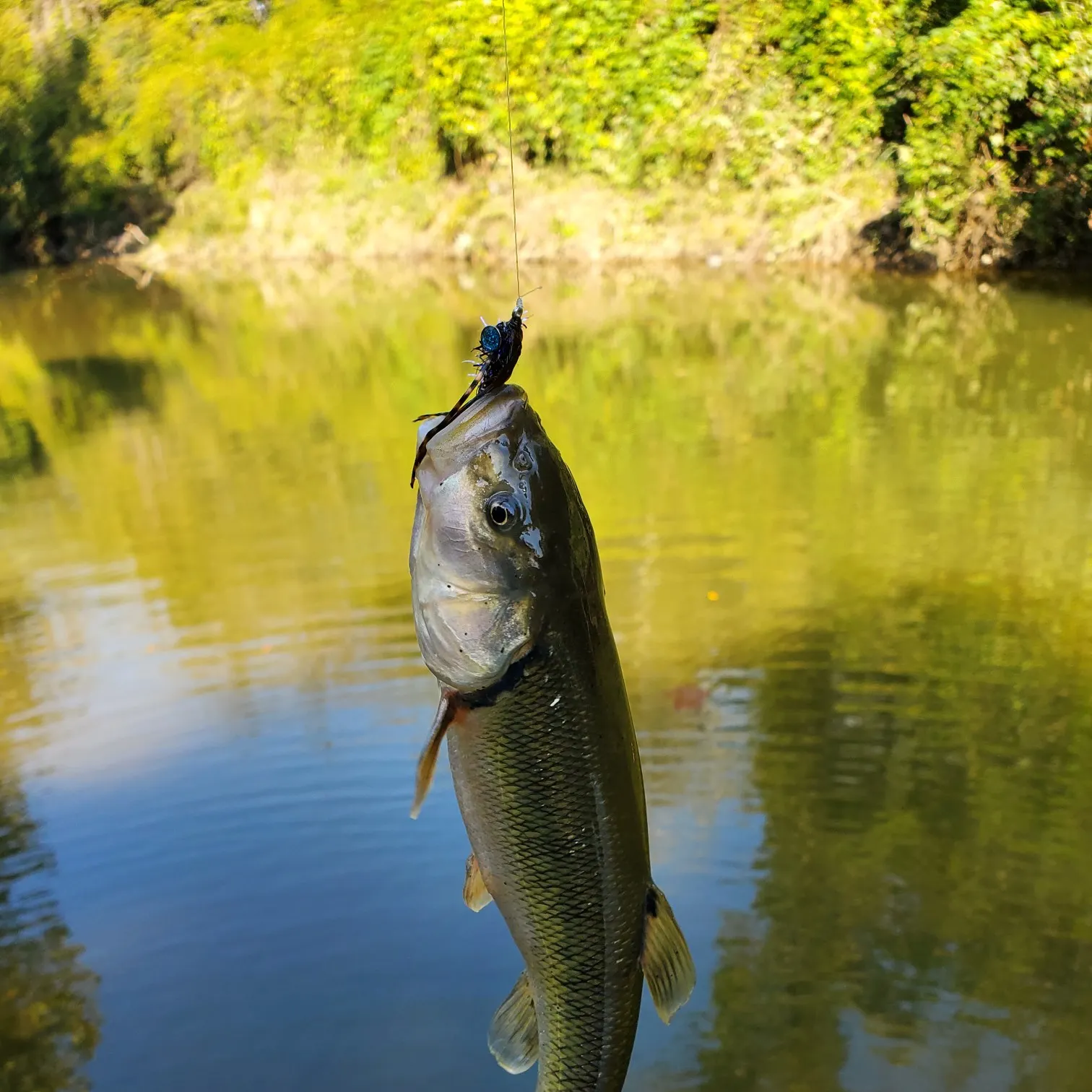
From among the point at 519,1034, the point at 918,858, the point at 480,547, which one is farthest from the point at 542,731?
the point at 918,858

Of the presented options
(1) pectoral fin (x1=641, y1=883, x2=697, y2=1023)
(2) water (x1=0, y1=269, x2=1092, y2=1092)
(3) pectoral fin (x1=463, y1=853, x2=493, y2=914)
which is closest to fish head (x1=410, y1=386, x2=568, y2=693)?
(3) pectoral fin (x1=463, y1=853, x2=493, y2=914)

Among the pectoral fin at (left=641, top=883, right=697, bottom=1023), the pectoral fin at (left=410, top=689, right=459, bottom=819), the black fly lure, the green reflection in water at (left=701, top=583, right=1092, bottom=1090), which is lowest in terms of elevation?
the green reflection in water at (left=701, top=583, right=1092, bottom=1090)

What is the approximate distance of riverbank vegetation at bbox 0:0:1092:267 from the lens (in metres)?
15.9

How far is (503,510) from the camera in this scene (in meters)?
1.78

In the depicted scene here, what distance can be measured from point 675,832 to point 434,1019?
Result: 1.28 meters

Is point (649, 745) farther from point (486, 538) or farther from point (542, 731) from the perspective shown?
point (486, 538)

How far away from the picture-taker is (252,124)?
26438 mm

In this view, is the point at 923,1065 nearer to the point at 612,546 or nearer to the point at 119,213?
the point at 612,546

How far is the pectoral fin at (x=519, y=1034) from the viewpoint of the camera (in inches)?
82.1

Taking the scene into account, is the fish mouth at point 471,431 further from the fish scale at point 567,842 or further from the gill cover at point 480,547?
the fish scale at point 567,842

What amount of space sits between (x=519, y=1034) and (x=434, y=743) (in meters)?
0.62

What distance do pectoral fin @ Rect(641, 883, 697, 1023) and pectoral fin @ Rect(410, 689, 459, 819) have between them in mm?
420

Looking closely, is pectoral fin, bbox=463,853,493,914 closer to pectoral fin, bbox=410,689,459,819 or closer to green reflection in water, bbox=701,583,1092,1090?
pectoral fin, bbox=410,689,459,819

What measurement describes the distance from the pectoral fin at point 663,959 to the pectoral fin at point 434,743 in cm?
42
